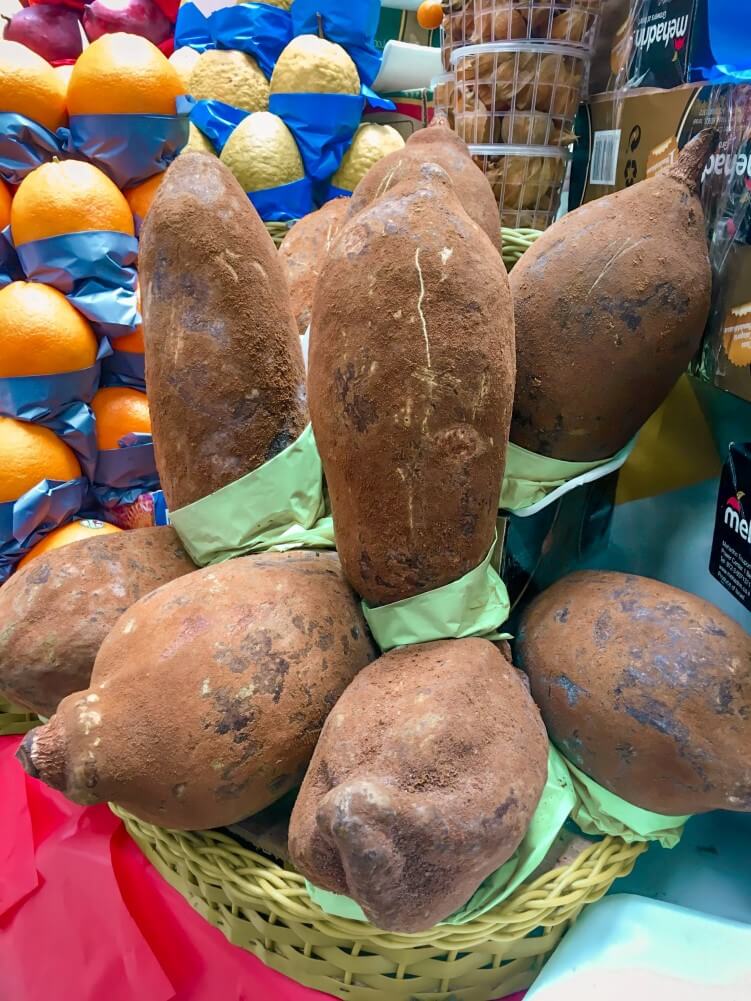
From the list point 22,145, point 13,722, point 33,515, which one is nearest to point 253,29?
point 22,145

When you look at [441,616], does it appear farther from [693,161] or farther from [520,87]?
[520,87]

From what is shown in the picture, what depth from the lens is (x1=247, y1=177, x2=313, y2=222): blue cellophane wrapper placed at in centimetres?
113

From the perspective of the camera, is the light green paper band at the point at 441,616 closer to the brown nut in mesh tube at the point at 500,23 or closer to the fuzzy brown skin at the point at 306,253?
the fuzzy brown skin at the point at 306,253

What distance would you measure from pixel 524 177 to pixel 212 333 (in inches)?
18.0

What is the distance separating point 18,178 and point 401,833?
2.96ft

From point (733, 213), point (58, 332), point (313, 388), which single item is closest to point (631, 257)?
point (733, 213)

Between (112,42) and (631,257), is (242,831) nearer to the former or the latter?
(631,257)

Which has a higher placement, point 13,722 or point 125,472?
point 125,472

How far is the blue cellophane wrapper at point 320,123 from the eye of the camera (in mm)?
1145

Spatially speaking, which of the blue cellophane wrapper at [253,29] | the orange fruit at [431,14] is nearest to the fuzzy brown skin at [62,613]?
the orange fruit at [431,14]

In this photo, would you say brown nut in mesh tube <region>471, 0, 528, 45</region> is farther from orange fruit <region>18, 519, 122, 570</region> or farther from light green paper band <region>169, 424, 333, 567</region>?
orange fruit <region>18, 519, 122, 570</region>

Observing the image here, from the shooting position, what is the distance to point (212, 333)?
60 cm

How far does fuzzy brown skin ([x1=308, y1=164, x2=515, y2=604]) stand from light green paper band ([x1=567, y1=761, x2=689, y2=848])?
0.18m

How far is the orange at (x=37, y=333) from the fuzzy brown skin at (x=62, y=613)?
345 millimetres
